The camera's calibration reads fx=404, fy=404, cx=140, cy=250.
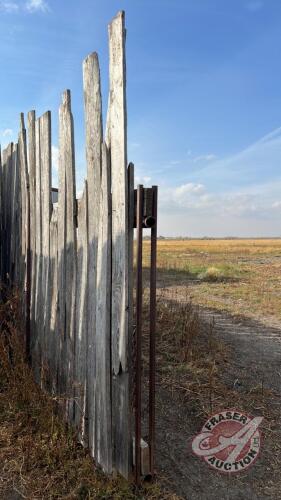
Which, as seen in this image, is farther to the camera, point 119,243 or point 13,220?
point 13,220

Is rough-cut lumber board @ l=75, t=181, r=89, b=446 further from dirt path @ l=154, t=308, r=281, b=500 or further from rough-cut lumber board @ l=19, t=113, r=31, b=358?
rough-cut lumber board @ l=19, t=113, r=31, b=358

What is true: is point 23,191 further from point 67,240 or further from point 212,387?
point 212,387

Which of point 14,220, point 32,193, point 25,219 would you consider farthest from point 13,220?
point 32,193

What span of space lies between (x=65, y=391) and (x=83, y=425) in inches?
15.7

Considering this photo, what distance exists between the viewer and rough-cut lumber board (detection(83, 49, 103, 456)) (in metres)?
2.58

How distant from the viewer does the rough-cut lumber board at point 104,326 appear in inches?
98.8

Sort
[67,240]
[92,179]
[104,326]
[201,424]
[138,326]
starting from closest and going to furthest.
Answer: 1. [138,326]
2. [104,326]
3. [92,179]
4. [67,240]
5. [201,424]

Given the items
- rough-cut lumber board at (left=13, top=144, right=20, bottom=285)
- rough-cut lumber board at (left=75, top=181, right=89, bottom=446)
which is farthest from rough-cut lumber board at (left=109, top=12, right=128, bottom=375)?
rough-cut lumber board at (left=13, top=144, right=20, bottom=285)

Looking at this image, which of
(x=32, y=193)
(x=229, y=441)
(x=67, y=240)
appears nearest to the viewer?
(x=67, y=240)

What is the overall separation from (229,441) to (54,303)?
1.80 m

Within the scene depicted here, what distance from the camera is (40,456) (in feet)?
9.18

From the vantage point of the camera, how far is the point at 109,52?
2.42m

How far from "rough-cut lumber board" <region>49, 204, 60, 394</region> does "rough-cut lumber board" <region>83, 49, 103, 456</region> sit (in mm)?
648

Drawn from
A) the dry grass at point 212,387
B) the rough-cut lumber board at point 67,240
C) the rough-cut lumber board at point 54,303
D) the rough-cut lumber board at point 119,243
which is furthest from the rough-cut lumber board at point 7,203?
the rough-cut lumber board at point 119,243
